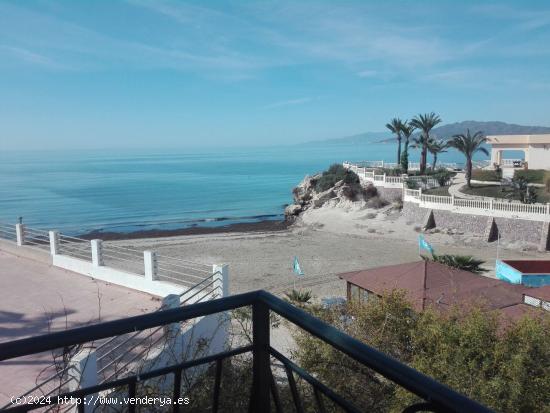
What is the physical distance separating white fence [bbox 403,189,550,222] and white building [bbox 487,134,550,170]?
706 inches

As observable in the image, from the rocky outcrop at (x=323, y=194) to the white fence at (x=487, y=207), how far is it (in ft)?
26.3

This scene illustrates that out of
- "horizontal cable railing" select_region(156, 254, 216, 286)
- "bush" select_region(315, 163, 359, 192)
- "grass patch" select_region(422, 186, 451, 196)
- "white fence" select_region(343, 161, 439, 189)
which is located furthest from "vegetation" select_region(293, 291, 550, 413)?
"bush" select_region(315, 163, 359, 192)

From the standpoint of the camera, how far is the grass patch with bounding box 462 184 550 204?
31019 mm

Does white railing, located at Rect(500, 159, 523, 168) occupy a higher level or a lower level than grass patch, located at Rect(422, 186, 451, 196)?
higher

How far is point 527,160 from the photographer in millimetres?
Answer: 45625

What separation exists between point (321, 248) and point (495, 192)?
48.4 ft

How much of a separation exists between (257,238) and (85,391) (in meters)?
33.5

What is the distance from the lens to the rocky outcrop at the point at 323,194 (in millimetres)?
41625

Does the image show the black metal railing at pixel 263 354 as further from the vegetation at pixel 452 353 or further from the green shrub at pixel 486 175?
the green shrub at pixel 486 175

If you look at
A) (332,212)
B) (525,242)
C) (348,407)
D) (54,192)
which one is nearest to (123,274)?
(348,407)

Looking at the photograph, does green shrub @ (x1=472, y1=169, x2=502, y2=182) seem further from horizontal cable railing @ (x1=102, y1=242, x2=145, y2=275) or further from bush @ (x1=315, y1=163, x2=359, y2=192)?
horizontal cable railing @ (x1=102, y1=242, x2=145, y2=275)

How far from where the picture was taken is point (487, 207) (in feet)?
94.2

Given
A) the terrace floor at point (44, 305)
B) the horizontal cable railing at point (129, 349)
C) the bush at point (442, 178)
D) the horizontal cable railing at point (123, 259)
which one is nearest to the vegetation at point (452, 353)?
the horizontal cable railing at point (129, 349)

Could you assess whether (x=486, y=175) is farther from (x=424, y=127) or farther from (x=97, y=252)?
(x=97, y=252)
